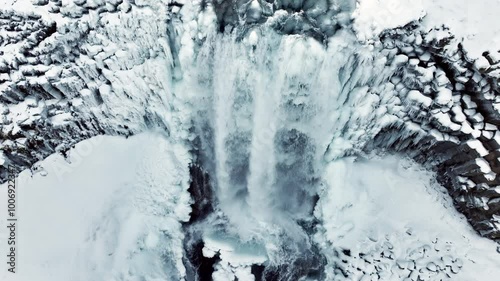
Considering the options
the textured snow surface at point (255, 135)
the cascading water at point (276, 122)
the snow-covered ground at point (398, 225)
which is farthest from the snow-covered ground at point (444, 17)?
the snow-covered ground at point (398, 225)

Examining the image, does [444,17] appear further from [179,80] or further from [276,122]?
[179,80]

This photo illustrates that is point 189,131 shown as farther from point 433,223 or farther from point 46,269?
point 433,223

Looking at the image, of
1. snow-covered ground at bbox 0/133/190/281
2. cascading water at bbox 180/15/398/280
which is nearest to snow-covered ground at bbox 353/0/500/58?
cascading water at bbox 180/15/398/280

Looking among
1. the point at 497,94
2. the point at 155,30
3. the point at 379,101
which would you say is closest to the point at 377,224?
the point at 379,101

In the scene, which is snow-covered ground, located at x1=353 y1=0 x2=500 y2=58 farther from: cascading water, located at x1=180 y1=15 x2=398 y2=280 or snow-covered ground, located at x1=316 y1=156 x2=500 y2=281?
snow-covered ground, located at x1=316 y1=156 x2=500 y2=281

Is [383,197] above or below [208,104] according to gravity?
below

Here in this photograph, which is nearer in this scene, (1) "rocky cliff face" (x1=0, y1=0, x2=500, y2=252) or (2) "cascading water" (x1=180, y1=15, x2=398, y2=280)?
(1) "rocky cliff face" (x1=0, y1=0, x2=500, y2=252)
